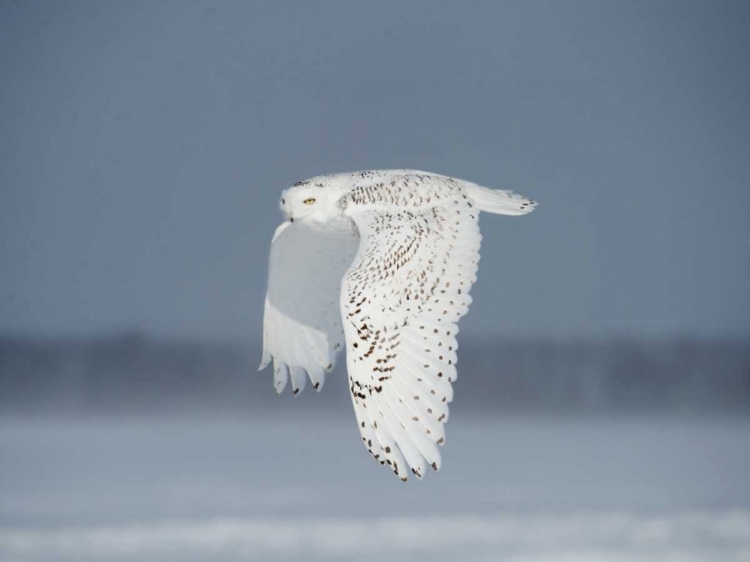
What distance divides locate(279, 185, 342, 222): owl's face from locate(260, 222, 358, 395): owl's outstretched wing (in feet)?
0.75

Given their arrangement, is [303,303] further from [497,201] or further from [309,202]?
[497,201]

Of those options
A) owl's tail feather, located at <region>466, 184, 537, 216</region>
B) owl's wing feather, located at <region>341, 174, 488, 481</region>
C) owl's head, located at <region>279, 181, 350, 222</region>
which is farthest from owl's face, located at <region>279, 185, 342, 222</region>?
owl's tail feather, located at <region>466, 184, 537, 216</region>

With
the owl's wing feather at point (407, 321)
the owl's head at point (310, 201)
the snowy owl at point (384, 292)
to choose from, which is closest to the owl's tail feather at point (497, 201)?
the snowy owl at point (384, 292)

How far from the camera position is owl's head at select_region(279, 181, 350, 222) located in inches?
202

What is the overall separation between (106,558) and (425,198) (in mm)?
1773

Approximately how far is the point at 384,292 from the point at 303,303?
1.14 meters

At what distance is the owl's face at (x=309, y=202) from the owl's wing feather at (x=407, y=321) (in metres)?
0.34

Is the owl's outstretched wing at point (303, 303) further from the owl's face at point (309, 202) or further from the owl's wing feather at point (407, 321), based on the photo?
the owl's wing feather at point (407, 321)

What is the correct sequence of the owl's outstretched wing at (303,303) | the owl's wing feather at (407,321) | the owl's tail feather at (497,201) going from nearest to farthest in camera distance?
the owl's wing feather at (407,321), the owl's tail feather at (497,201), the owl's outstretched wing at (303,303)

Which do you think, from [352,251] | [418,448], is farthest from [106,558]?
[352,251]

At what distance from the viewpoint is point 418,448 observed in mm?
4188

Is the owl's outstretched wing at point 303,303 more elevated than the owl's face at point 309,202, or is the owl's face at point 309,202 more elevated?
the owl's face at point 309,202

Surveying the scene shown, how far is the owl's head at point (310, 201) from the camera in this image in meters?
5.13

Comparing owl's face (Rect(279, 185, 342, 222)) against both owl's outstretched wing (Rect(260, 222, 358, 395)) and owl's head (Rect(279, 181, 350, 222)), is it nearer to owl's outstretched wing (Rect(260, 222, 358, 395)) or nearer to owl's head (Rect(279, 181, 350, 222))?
owl's head (Rect(279, 181, 350, 222))
